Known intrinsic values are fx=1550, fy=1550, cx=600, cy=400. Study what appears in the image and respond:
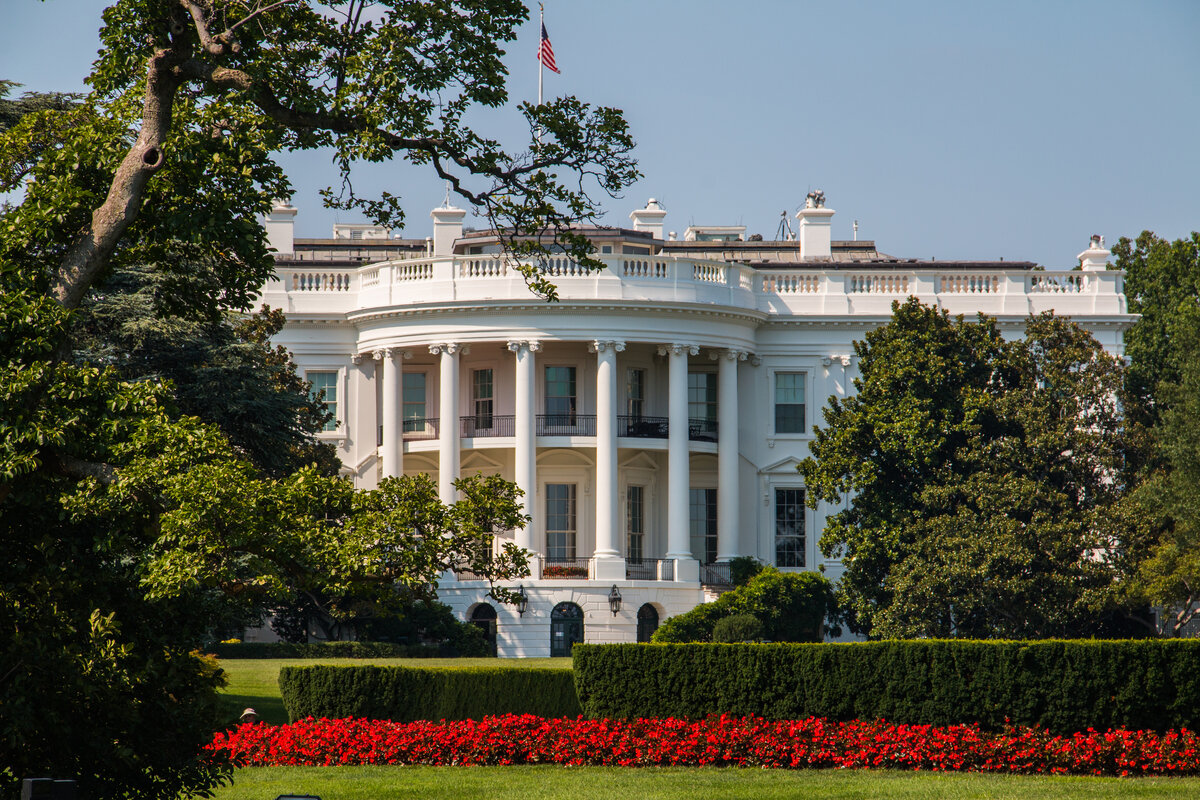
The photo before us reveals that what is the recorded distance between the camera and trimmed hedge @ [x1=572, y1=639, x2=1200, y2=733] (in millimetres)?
18062

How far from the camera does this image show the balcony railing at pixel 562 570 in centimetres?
4450

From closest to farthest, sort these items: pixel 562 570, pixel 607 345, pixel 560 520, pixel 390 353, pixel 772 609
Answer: pixel 772 609, pixel 562 570, pixel 607 345, pixel 390 353, pixel 560 520

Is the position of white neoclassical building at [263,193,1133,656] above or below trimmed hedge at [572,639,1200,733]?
above

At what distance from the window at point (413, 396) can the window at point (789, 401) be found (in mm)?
11286

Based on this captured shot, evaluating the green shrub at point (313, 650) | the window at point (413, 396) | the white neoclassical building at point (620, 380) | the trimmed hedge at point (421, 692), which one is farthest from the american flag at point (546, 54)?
the trimmed hedge at point (421, 692)

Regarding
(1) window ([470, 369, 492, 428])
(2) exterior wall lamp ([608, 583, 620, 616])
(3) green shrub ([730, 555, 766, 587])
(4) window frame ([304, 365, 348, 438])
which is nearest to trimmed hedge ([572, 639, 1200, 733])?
(2) exterior wall lamp ([608, 583, 620, 616])

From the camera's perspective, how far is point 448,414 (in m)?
45.9

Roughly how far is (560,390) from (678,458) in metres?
4.44

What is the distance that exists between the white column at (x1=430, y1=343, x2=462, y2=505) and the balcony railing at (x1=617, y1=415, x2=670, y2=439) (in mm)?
5248

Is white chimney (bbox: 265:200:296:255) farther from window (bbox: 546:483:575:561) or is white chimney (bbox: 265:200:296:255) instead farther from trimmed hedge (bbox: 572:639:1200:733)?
trimmed hedge (bbox: 572:639:1200:733)

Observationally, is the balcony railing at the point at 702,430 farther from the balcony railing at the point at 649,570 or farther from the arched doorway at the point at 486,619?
the arched doorway at the point at 486,619

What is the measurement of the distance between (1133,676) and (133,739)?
1153 cm

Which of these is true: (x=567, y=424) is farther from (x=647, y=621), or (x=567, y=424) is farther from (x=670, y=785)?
(x=670, y=785)

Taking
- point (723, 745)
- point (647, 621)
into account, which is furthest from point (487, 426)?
point (723, 745)
